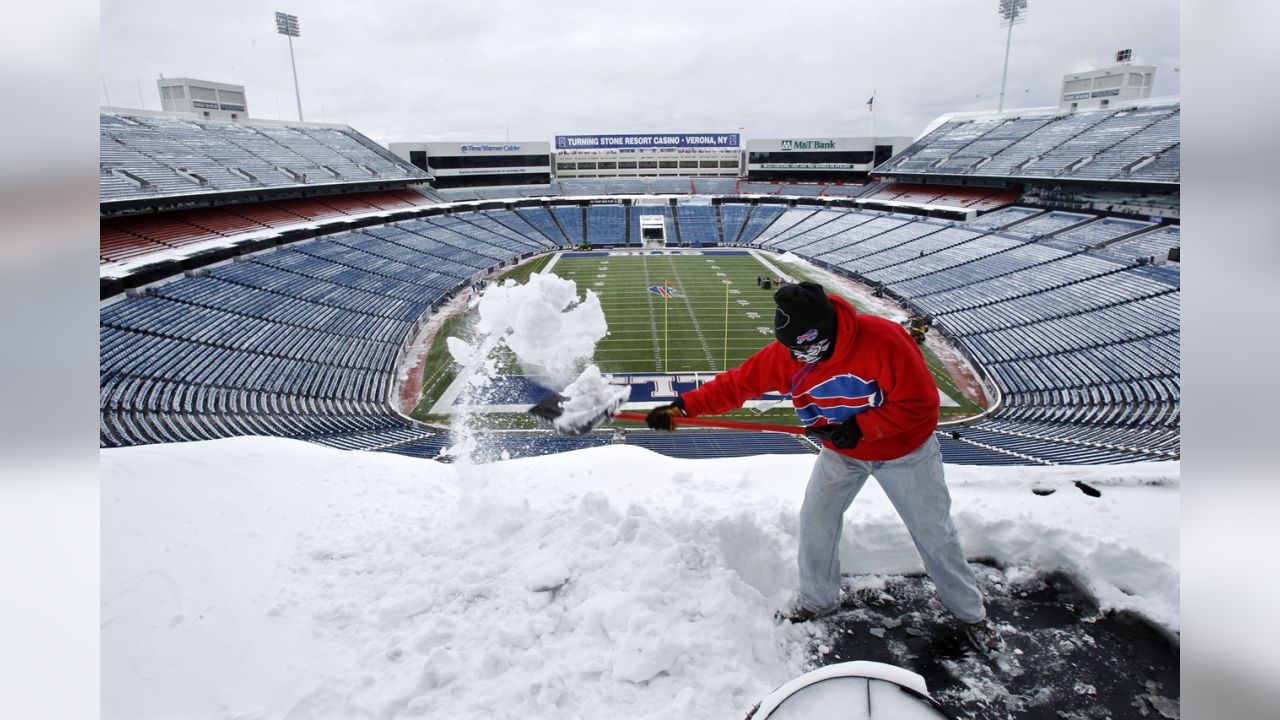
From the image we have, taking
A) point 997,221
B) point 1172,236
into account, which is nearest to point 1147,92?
point 997,221

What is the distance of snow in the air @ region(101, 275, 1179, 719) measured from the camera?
256 cm

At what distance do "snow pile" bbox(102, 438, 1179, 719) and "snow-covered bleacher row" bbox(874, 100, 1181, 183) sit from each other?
32465 mm

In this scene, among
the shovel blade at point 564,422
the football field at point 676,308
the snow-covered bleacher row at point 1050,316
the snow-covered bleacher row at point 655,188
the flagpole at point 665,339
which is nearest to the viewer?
the shovel blade at point 564,422

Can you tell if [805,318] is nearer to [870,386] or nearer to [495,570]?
[870,386]

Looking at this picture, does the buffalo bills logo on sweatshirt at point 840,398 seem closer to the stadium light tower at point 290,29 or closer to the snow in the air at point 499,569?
the snow in the air at point 499,569

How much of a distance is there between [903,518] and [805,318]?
1336 millimetres

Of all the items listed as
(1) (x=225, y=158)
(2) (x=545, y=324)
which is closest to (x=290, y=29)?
(1) (x=225, y=158)

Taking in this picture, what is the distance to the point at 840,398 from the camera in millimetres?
3346

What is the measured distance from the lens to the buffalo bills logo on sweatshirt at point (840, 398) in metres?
3.28

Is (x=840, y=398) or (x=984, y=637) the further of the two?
(x=840, y=398)

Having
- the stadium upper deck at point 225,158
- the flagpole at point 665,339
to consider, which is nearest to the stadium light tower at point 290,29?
the stadium upper deck at point 225,158

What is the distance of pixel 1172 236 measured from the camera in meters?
25.6

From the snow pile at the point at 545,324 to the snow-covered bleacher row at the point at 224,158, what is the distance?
75.0 ft

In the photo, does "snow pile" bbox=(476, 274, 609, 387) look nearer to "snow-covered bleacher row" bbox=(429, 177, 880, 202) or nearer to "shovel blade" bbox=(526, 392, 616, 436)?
"shovel blade" bbox=(526, 392, 616, 436)
